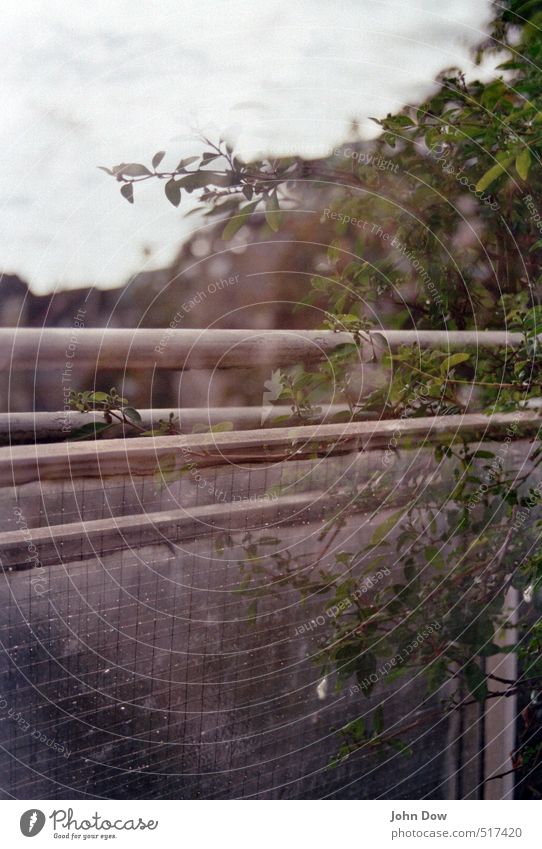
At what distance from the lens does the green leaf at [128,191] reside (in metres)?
0.67

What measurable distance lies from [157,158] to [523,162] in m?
0.36

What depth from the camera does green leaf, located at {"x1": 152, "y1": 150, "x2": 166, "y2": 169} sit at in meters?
0.67

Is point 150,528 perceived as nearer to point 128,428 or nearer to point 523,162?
point 128,428

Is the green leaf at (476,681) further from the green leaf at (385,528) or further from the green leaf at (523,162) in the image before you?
the green leaf at (523,162)

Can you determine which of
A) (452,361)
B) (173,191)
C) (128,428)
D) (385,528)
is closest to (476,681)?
(385,528)

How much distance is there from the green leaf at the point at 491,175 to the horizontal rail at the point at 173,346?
16cm

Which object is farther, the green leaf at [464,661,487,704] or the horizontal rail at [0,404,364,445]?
the green leaf at [464,661,487,704]

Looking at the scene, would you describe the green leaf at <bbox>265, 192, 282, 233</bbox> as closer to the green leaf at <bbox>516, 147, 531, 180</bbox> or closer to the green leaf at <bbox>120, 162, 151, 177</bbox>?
the green leaf at <bbox>120, 162, 151, 177</bbox>

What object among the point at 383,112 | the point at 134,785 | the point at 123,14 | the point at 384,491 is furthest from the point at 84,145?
the point at 134,785

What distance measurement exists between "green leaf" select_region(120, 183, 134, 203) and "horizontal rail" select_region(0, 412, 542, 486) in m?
0.21

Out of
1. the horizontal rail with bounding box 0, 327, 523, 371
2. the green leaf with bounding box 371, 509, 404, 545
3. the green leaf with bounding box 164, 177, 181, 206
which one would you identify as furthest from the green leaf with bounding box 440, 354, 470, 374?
the green leaf with bounding box 164, 177, 181, 206

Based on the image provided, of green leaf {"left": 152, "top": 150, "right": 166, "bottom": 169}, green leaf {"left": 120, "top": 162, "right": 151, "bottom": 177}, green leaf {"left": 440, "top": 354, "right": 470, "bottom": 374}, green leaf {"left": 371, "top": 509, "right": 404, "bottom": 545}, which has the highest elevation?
green leaf {"left": 152, "top": 150, "right": 166, "bottom": 169}

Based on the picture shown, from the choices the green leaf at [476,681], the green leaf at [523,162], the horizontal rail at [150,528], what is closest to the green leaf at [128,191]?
the horizontal rail at [150,528]

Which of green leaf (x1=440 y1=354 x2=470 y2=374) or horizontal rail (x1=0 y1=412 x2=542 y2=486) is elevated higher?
green leaf (x1=440 y1=354 x2=470 y2=374)
